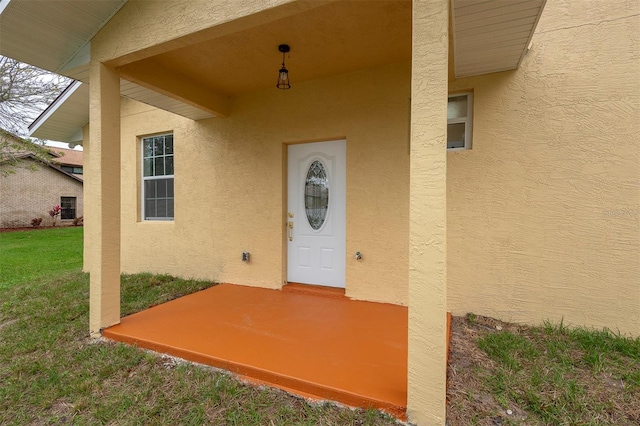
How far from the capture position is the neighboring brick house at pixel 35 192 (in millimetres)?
16047

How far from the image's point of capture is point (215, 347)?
115 inches

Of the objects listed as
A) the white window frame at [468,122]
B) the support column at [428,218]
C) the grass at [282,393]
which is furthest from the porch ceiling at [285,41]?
the grass at [282,393]

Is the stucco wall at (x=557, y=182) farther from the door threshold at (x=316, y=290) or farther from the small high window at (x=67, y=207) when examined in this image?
the small high window at (x=67, y=207)

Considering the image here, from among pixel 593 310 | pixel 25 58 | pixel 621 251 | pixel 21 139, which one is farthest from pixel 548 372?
pixel 21 139

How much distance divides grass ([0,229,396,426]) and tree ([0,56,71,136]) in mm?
11347

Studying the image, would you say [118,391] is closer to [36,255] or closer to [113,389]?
[113,389]

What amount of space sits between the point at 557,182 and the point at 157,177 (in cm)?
638

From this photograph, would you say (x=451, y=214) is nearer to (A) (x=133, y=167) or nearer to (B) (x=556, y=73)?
(B) (x=556, y=73)

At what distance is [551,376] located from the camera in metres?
2.45

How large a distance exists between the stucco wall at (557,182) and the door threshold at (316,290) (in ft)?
4.78

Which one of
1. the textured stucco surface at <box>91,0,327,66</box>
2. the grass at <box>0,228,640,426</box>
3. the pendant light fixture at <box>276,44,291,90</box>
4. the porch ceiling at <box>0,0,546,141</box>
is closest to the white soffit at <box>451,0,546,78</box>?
the porch ceiling at <box>0,0,546,141</box>

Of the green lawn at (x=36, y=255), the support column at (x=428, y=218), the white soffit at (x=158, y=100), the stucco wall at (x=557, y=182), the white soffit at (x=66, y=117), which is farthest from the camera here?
the green lawn at (x=36, y=255)

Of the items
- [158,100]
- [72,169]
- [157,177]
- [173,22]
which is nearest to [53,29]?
[173,22]

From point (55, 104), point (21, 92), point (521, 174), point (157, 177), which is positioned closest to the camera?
point (521, 174)
